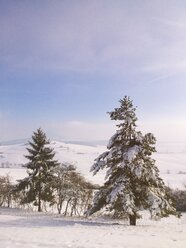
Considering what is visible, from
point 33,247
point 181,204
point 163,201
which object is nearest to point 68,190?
point 163,201

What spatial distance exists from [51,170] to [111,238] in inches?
1172

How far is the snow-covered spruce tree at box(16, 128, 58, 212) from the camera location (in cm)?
4475

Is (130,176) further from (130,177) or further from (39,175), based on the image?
(39,175)

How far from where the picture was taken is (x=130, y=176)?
26.3m

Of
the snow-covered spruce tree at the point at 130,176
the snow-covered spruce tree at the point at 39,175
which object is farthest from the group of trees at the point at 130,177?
the snow-covered spruce tree at the point at 39,175

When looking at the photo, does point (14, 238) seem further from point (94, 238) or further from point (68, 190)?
point (68, 190)

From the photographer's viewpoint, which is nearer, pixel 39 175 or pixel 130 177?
pixel 130 177

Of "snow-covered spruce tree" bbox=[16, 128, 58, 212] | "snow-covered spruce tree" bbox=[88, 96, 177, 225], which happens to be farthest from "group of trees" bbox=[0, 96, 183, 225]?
"snow-covered spruce tree" bbox=[16, 128, 58, 212]

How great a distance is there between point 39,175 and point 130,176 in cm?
2146

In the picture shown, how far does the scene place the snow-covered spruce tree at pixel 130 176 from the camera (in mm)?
24516

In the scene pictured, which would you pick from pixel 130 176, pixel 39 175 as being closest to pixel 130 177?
pixel 130 176

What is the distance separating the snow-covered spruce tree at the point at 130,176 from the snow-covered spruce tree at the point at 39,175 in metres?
19.3

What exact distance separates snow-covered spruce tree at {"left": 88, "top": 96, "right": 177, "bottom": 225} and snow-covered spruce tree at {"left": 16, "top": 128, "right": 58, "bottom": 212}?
19.3 meters

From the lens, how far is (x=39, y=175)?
44.8 meters
